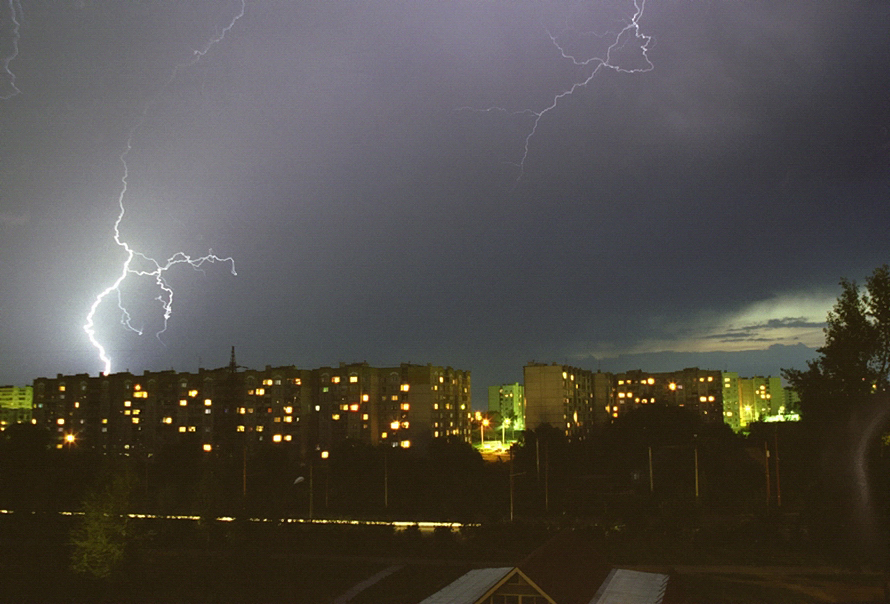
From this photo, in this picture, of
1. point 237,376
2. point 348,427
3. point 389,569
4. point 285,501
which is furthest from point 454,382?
point 389,569

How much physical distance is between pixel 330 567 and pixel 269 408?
44.6 meters

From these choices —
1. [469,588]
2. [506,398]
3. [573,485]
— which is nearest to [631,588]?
[469,588]

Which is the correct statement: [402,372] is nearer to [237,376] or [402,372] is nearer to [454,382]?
[454,382]

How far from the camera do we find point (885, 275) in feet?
94.3

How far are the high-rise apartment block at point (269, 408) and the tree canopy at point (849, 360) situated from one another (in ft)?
148

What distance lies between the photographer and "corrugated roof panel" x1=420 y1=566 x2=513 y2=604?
18.9m

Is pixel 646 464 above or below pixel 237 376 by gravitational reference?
below

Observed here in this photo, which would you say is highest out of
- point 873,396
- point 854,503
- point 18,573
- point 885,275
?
point 885,275

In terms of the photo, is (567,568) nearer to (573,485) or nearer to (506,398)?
(573,485)

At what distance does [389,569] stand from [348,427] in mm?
42017

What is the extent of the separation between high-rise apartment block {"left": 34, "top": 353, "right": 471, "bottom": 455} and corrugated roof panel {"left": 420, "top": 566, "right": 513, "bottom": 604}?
44400mm

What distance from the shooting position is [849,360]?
27594 millimetres

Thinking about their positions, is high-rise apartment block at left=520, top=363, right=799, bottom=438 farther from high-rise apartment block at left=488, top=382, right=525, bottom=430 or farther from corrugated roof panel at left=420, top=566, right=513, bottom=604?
corrugated roof panel at left=420, top=566, right=513, bottom=604

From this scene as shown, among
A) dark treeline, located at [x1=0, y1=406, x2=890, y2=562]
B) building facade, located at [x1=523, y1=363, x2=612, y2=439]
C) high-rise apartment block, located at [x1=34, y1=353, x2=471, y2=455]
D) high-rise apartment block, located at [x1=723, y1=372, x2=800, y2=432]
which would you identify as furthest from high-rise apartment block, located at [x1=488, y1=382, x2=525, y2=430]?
dark treeline, located at [x1=0, y1=406, x2=890, y2=562]
